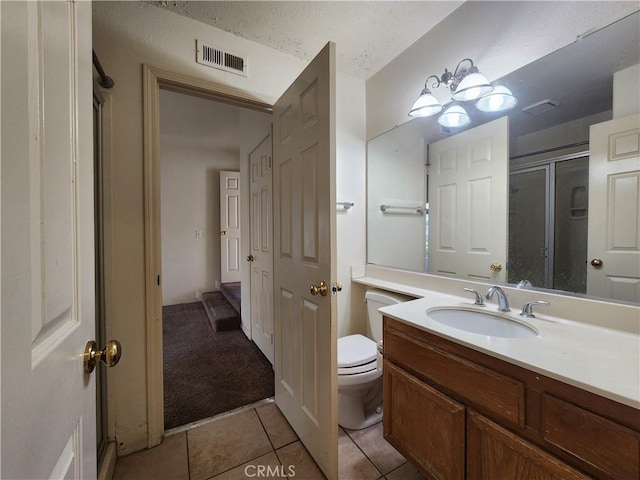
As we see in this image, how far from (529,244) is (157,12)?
2.29 meters

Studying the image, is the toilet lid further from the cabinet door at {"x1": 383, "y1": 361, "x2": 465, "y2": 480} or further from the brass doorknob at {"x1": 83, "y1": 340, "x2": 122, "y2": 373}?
the brass doorknob at {"x1": 83, "y1": 340, "x2": 122, "y2": 373}

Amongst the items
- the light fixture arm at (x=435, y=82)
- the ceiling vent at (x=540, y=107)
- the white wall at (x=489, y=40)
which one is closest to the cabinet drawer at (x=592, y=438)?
the ceiling vent at (x=540, y=107)

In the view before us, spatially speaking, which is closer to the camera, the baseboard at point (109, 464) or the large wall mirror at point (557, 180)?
the large wall mirror at point (557, 180)

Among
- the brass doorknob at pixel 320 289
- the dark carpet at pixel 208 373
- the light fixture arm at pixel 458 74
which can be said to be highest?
the light fixture arm at pixel 458 74

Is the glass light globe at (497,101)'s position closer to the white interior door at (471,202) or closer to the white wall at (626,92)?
the white interior door at (471,202)

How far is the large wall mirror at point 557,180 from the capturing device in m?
0.99

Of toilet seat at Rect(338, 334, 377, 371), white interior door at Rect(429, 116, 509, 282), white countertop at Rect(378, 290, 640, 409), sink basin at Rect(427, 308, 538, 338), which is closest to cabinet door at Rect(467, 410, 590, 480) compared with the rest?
white countertop at Rect(378, 290, 640, 409)

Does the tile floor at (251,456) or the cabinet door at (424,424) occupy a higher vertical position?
the cabinet door at (424,424)

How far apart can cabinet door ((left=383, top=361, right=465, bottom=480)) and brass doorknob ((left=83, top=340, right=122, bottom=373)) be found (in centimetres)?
104

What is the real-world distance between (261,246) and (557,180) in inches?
77.8

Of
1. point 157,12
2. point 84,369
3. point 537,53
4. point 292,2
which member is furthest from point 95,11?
point 537,53

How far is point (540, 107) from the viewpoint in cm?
123

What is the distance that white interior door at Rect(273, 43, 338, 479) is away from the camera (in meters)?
1.13

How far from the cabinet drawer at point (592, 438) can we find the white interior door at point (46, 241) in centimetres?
108
